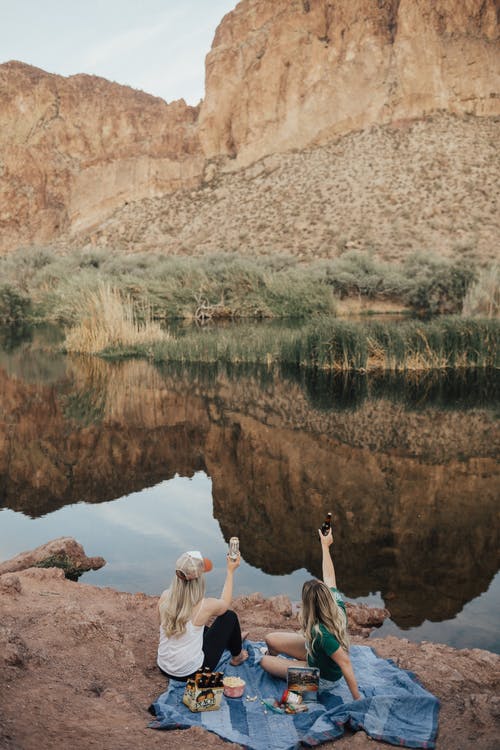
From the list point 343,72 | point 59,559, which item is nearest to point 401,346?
point 59,559

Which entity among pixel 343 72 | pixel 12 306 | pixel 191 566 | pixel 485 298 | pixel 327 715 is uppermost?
pixel 343 72

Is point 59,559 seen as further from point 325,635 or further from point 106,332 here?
point 106,332

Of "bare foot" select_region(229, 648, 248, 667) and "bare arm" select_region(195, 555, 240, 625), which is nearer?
"bare arm" select_region(195, 555, 240, 625)

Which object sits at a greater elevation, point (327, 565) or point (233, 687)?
point (327, 565)

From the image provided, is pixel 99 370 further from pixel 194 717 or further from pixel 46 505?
pixel 194 717

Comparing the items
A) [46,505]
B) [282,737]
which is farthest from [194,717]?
[46,505]

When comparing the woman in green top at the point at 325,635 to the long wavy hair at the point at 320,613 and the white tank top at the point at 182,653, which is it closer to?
the long wavy hair at the point at 320,613

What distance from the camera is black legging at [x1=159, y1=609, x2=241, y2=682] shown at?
4.11 meters

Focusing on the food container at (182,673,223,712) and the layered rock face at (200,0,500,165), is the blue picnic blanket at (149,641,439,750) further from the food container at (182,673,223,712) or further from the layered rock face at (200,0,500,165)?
the layered rock face at (200,0,500,165)

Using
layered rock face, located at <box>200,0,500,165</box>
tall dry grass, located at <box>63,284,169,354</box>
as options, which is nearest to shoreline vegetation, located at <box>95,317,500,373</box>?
tall dry grass, located at <box>63,284,169,354</box>

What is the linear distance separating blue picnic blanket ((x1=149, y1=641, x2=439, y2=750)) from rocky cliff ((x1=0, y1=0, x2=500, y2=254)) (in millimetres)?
36699

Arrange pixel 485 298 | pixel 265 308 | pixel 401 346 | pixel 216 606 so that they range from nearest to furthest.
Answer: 1. pixel 216 606
2. pixel 401 346
3. pixel 485 298
4. pixel 265 308

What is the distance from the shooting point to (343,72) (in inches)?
2159

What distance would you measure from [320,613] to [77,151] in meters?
69.6
